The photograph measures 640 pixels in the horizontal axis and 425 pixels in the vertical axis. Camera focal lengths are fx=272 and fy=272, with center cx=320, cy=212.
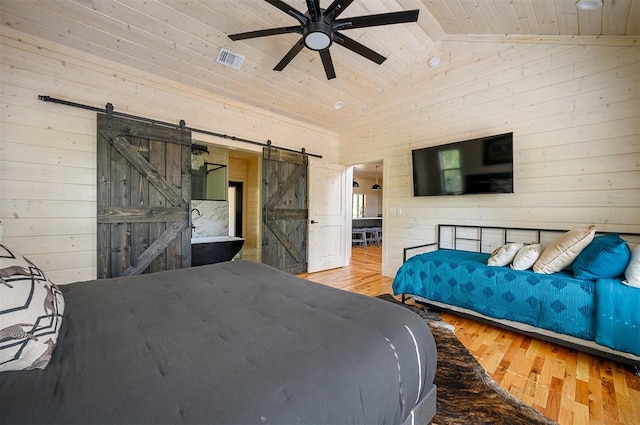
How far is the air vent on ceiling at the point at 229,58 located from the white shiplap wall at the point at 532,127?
2.47 metres

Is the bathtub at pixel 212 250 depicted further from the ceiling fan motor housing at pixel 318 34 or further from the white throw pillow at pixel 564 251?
the white throw pillow at pixel 564 251

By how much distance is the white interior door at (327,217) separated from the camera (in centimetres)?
501

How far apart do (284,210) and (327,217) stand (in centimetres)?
95

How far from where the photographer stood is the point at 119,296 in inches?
57.2

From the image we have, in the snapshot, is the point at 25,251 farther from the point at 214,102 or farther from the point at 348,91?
the point at 348,91

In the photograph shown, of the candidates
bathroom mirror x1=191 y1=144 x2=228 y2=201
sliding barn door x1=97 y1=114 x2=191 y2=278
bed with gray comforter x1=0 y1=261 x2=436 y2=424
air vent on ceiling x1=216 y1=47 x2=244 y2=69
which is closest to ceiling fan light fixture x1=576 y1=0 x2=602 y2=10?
bed with gray comforter x1=0 y1=261 x2=436 y2=424

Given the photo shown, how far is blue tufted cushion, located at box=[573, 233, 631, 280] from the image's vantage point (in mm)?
2057

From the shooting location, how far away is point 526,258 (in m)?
2.54

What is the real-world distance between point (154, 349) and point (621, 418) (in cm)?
248

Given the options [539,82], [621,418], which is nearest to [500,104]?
[539,82]

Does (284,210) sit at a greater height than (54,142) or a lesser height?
lesser

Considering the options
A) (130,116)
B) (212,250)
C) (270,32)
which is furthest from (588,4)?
(212,250)

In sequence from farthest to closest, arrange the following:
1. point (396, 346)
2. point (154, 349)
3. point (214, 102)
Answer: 1. point (214, 102)
2. point (396, 346)
3. point (154, 349)

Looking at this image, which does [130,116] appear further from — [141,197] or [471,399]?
[471,399]
